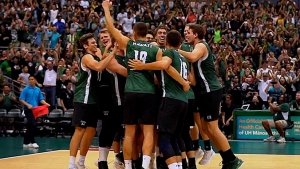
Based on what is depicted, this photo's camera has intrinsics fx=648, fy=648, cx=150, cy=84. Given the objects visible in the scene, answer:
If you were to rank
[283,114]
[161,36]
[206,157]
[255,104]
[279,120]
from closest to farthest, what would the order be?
[161,36] < [206,157] < [279,120] < [283,114] < [255,104]

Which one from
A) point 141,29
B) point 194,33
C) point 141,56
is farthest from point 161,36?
point 141,56

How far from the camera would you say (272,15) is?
93.2 feet

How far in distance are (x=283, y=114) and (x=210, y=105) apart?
10.0m

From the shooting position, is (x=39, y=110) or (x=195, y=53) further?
(x=39, y=110)

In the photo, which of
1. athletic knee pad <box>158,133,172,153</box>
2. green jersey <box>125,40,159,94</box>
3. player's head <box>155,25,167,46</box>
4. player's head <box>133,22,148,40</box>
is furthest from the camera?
player's head <box>155,25,167,46</box>

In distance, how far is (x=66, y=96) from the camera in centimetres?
2255

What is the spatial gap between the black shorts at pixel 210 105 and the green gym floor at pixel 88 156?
1329 mm

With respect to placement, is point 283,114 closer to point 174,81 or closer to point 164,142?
point 174,81

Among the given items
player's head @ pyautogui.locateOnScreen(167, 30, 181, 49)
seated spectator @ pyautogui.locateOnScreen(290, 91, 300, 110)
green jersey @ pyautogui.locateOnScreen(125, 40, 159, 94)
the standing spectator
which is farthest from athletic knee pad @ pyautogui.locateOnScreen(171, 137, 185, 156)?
seated spectator @ pyautogui.locateOnScreen(290, 91, 300, 110)

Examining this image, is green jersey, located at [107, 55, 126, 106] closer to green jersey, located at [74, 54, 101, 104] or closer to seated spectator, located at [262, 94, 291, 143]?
green jersey, located at [74, 54, 101, 104]

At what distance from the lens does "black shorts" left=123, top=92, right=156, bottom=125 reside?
10172 millimetres

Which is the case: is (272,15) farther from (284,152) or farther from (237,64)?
(284,152)

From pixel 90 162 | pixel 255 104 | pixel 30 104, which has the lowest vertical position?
pixel 255 104

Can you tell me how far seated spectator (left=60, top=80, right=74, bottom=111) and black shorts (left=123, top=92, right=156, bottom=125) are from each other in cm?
1233
